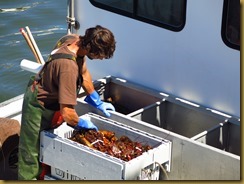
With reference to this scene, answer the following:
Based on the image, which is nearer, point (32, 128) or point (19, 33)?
point (32, 128)

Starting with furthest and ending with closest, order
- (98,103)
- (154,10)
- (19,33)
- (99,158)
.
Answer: (19,33) < (154,10) < (98,103) < (99,158)

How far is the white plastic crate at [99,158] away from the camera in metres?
5.02

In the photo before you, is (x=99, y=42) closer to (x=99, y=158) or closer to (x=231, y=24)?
(x=99, y=158)

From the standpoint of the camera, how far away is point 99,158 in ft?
16.6

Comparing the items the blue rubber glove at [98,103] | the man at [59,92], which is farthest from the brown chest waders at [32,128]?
the blue rubber glove at [98,103]

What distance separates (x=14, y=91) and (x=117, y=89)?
383 cm

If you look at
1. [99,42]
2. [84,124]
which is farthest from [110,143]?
[99,42]

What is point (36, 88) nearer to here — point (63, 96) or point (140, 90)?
point (63, 96)

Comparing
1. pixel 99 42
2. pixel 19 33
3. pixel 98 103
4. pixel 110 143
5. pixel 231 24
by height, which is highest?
pixel 19 33

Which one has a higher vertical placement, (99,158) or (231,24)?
(231,24)

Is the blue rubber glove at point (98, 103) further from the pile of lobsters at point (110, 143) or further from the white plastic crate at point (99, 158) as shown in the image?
the pile of lobsters at point (110, 143)

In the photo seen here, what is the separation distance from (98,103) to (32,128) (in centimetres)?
61

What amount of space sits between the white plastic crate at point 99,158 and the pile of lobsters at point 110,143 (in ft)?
0.29

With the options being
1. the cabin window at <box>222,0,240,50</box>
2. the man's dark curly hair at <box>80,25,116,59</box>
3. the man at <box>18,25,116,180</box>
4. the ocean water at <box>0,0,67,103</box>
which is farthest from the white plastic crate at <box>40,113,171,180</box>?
the ocean water at <box>0,0,67,103</box>
